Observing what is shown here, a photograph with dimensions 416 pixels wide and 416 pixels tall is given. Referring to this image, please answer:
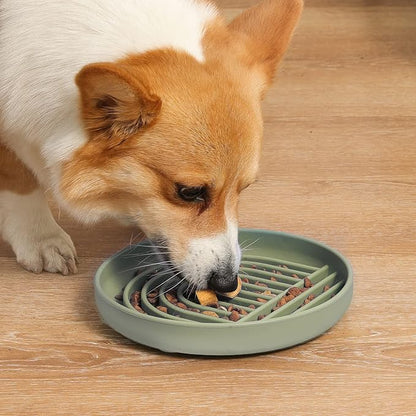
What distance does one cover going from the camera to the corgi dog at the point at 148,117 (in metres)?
1.60

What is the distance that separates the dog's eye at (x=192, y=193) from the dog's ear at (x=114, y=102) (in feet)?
0.46

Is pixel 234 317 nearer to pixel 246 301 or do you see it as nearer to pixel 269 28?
pixel 246 301

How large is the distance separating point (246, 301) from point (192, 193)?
0.26 metres

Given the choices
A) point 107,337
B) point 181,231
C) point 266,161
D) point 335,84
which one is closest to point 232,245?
point 181,231

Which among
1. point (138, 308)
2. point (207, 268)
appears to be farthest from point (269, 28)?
point (138, 308)

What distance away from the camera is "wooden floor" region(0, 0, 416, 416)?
60.1 inches

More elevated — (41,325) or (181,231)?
(181,231)

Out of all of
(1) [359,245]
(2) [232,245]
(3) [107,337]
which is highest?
(2) [232,245]

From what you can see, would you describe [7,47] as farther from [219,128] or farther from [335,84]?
[335,84]

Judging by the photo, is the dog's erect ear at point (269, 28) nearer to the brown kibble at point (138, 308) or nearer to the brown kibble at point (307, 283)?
the brown kibble at point (307, 283)

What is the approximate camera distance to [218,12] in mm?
1827

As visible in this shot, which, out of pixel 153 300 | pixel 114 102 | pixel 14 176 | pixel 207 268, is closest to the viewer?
pixel 114 102

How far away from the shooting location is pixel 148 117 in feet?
5.19

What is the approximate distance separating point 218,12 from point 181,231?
0.49 meters
